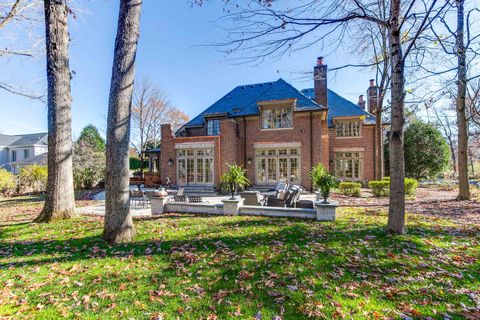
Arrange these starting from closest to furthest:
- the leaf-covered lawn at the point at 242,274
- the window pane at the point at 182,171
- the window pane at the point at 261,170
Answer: the leaf-covered lawn at the point at 242,274 < the window pane at the point at 261,170 < the window pane at the point at 182,171

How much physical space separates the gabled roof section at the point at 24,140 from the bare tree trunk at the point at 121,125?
4236 cm

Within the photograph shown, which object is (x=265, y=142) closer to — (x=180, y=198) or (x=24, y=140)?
(x=180, y=198)

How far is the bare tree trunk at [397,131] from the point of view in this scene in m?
5.34

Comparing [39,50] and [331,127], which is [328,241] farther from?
[331,127]

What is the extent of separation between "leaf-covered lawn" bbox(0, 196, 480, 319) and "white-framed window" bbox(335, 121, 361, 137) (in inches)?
555

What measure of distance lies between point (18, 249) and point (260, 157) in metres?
13.3

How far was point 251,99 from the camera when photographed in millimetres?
18797

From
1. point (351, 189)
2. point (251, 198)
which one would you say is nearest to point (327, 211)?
point (251, 198)

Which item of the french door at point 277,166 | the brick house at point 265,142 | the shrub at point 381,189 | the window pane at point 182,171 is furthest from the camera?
the window pane at point 182,171

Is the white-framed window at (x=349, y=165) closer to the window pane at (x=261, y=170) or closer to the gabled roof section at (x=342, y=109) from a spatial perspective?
the gabled roof section at (x=342, y=109)

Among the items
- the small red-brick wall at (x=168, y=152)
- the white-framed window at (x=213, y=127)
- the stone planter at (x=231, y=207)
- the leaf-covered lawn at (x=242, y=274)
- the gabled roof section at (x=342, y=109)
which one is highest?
the gabled roof section at (x=342, y=109)

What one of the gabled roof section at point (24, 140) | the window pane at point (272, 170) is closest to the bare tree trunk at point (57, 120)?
the window pane at point (272, 170)

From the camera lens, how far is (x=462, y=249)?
479 centimetres

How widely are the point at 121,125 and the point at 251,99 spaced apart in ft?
48.5
